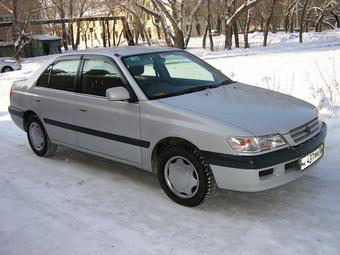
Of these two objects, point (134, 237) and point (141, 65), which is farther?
point (141, 65)

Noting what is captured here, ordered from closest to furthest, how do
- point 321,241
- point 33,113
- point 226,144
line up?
point 321,241
point 226,144
point 33,113

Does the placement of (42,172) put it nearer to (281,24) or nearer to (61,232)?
(61,232)

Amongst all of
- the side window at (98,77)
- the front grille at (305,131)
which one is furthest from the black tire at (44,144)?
the front grille at (305,131)

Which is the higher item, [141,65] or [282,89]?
[141,65]

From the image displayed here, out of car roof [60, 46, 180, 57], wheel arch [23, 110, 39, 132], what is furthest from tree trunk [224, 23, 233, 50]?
car roof [60, 46, 180, 57]

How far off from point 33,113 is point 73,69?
1197 millimetres

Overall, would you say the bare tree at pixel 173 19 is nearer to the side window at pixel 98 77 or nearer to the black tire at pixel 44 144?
the black tire at pixel 44 144

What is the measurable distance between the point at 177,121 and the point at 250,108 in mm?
736

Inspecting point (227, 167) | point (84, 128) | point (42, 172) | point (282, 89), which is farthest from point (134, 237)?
Answer: point (282, 89)

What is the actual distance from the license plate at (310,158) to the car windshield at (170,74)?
4.63ft

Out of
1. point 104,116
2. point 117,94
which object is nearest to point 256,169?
point 117,94

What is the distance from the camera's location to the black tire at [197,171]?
424cm

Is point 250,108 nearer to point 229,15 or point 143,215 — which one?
point 143,215

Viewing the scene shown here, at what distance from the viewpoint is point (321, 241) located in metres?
3.69
